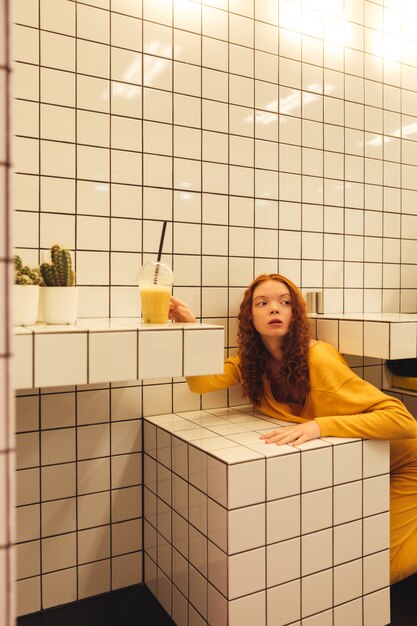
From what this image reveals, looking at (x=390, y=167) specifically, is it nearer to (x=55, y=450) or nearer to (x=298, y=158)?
(x=298, y=158)

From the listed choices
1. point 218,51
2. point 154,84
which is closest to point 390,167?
point 218,51

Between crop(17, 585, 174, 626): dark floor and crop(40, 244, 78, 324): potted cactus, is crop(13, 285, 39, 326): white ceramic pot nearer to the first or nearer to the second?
crop(40, 244, 78, 324): potted cactus

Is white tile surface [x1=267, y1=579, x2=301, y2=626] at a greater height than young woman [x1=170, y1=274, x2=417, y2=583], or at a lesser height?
lesser

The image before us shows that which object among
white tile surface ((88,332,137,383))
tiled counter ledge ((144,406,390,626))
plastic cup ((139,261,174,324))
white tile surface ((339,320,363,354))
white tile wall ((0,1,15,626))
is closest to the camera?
white tile wall ((0,1,15,626))

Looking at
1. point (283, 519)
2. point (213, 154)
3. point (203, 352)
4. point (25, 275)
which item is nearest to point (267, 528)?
point (283, 519)

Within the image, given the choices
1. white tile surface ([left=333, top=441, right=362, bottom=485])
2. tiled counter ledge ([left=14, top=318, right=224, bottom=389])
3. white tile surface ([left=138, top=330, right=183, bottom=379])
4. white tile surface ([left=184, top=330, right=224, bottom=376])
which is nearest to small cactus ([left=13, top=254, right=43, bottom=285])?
tiled counter ledge ([left=14, top=318, right=224, bottom=389])

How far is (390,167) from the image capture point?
2.48 metres

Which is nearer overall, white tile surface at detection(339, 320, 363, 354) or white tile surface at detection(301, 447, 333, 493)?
white tile surface at detection(301, 447, 333, 493)

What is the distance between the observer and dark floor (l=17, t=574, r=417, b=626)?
5.55ft

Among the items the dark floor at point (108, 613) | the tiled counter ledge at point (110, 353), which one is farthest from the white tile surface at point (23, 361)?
the dark floor at point (108, 613)

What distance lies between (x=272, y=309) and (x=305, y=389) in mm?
329

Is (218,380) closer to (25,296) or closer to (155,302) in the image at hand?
(155,302)

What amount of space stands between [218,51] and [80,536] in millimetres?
1981

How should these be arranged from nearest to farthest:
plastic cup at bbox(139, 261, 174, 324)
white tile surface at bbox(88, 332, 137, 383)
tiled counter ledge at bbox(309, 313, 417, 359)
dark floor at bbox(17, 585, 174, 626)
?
1. white tile surface at bbox(88, 332, 137, 383)
2. plastic cup at bbox(139, 261, 174, 324)
3. dark floor at bbox(17, 585, 174, 626)
4. tiled counter ledge at bbox(309, 313, 417, 359)
